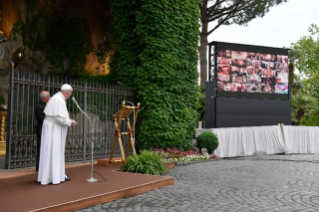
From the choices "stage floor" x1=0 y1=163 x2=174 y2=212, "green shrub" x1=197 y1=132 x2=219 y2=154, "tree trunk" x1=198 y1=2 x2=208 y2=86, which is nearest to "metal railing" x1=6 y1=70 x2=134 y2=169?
"stage floor" x1=0 y1=163 x2=174 y2=212

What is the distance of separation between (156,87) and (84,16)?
269 inches

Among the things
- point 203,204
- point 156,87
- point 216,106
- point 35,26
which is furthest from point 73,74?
point 203,204

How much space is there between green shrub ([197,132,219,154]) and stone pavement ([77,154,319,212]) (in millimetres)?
4375

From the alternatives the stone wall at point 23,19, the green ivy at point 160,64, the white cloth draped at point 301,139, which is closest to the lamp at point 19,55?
the stone wall at point 23,19

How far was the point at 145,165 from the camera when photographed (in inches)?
309

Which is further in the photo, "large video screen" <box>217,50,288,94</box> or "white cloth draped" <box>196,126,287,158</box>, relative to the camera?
"large video screen" <box>217,50,288,94</box>

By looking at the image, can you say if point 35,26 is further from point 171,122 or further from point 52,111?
point 52,111

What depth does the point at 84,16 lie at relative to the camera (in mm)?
15977

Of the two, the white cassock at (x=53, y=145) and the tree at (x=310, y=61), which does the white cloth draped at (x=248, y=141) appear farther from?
the tree at (x=310, y=61)

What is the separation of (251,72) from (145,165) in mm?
12694

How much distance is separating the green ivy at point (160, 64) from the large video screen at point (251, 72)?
5.15 meters

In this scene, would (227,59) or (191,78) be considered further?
(227,59)

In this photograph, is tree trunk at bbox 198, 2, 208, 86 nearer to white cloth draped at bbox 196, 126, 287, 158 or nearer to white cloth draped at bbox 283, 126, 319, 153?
white cloth draped at bbox 283, 126, 319, 153

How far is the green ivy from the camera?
38.0ft
